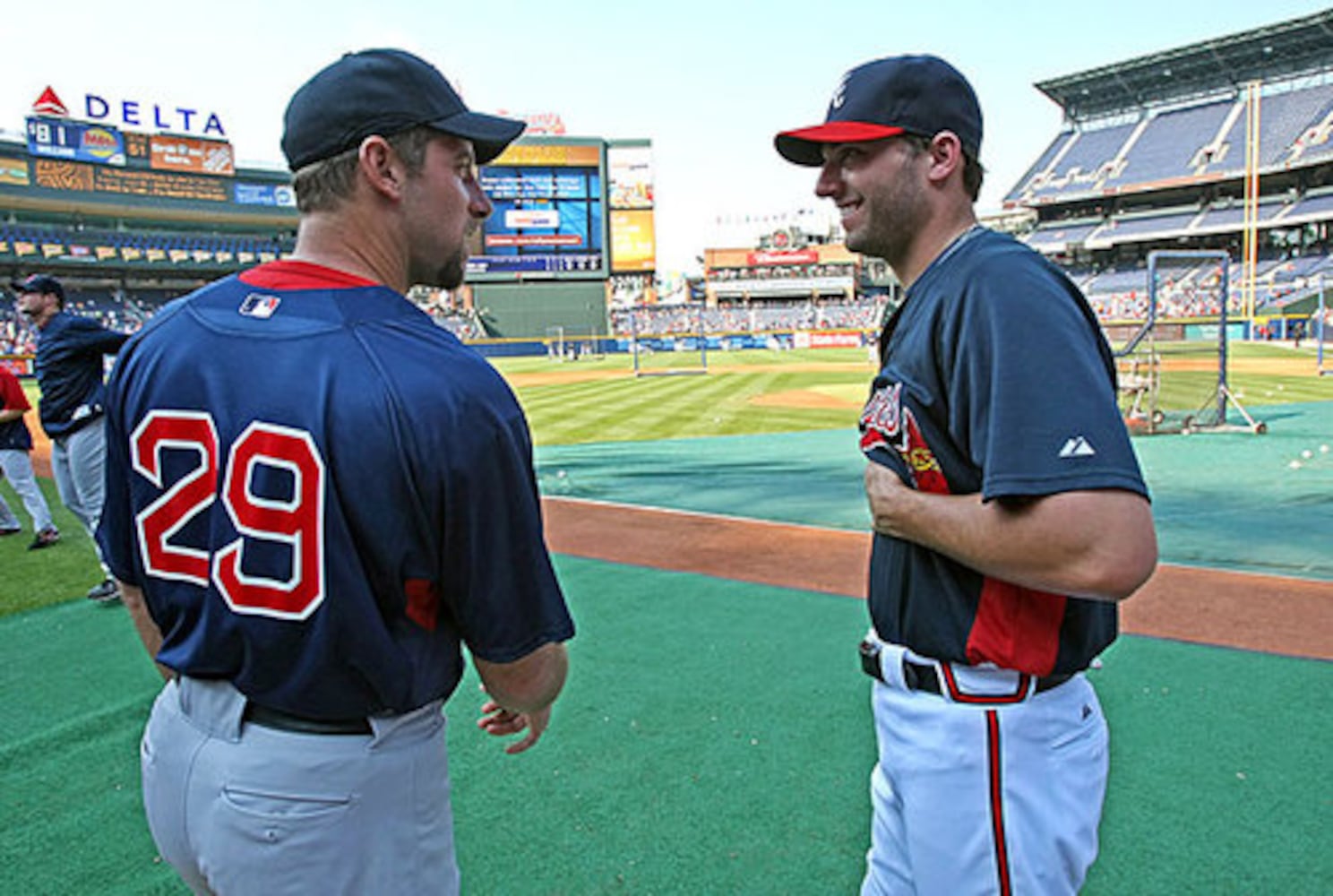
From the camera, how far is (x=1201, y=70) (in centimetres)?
5409

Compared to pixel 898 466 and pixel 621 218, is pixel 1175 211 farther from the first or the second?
pixel 898 466

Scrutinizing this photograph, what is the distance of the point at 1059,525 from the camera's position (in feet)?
4.50

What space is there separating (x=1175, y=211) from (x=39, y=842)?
2402 inches

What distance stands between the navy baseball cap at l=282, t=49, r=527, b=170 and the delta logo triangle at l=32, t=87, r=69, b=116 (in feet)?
212

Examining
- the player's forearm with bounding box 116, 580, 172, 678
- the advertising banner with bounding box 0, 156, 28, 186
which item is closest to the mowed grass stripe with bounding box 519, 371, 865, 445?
the player's forearm with bounding box 116, 580, 172, 678

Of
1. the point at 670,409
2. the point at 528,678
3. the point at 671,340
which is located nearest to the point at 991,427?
the point at 528,678

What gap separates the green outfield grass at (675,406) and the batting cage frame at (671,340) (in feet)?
3.98

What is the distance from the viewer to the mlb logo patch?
1.35 m

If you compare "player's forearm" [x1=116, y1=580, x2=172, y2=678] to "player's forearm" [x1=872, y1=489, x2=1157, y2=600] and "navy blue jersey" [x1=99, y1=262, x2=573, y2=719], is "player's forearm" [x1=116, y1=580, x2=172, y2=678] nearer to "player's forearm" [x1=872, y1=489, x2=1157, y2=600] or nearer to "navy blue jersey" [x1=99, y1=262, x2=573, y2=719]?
"navy blue jersey" [x1=99, y1=262, x2=573, y2=719]

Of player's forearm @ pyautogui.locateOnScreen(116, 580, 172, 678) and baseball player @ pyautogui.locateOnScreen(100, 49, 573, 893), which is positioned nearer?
baseball player @ pyautogui.locateOnScreen(100, 49, 573, 893)

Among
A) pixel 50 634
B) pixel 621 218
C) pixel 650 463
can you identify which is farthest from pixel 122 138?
pixel 50 634

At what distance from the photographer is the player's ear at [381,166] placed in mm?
1397

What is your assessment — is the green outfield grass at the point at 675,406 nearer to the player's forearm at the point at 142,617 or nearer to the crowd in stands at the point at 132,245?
the player's forearm at the point at 142,617

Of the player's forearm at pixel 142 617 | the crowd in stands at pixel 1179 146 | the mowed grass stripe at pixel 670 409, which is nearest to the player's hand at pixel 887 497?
the player's forearm at pixel 142 617
